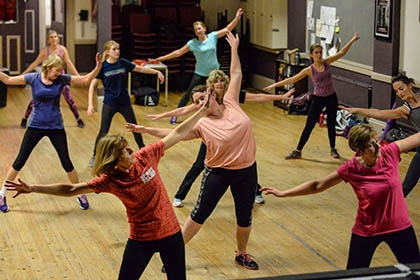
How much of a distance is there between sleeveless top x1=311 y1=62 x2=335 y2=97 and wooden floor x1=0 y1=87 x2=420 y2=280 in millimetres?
768

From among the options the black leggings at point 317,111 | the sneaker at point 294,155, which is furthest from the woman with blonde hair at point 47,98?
the black leggings at point 317,111

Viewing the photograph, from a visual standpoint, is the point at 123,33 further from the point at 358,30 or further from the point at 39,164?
the point at 39,164

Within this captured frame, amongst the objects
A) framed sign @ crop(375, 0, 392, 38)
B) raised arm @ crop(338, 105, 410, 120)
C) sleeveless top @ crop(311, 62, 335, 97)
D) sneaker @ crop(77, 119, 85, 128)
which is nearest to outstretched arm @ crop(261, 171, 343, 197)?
raised arm @ crop(338, 105, 410, 120)

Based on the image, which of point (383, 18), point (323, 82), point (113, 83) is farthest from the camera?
point (383, 18)

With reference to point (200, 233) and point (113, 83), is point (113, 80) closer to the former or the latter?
point (113, 83)

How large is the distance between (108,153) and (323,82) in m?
5.89

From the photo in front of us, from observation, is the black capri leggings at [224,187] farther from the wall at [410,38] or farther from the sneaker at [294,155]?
the wall at [410,38]

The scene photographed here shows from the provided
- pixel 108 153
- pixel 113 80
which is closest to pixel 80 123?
pixel 113 80

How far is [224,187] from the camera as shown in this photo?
6.11 m

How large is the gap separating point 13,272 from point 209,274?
144 centimetres

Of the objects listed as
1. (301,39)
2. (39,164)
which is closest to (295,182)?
(39,164)

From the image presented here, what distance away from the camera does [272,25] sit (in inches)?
564

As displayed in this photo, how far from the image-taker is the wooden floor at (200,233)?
21.5 ft

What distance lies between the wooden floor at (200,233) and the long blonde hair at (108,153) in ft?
6.02
